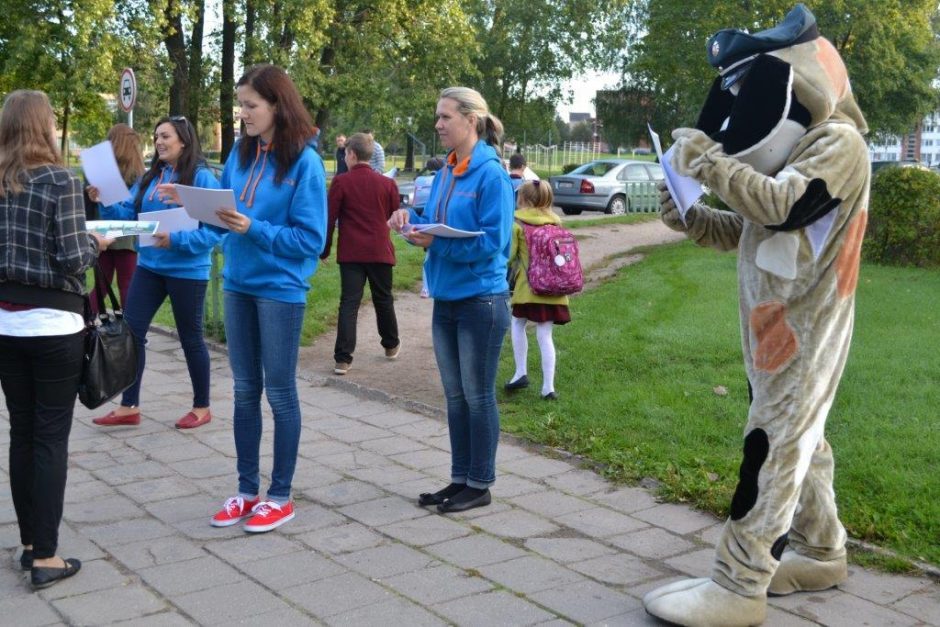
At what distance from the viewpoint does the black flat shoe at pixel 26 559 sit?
14.4ft

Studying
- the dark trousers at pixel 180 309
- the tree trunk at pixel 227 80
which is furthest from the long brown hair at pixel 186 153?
the tree trunk at pixel 227 80

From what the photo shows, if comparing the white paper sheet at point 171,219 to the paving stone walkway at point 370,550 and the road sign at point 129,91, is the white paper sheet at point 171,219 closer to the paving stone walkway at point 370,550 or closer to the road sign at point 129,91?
the paving stone walkway at point 370,550

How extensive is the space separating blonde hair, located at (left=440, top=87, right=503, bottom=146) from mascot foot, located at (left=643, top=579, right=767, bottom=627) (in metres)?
2.39

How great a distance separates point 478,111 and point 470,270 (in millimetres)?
772

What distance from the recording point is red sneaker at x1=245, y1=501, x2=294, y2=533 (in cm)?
488

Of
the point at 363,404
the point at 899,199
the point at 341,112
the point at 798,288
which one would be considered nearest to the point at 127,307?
the point at 363,404

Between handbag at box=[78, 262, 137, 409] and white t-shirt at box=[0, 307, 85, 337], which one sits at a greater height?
white t-shirt at box=[0, 307, 85, 337]

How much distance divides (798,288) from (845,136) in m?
0.54

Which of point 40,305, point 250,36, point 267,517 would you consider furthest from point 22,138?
point 250,36

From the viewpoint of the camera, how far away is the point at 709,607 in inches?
150

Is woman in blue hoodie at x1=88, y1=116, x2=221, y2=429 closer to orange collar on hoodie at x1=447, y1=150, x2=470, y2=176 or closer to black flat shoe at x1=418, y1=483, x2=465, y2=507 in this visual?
orange collar on hoodie at x1=447, y1=150, x2=470, y2=176

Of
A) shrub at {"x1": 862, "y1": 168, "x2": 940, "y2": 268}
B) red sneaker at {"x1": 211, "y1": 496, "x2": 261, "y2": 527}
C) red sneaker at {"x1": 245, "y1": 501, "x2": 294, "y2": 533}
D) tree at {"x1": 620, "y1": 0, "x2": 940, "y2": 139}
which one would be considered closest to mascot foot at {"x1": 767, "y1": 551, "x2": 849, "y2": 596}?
red sneaker at {"x1": 245, "y1": 501, "x2": 294, "y2": 533}

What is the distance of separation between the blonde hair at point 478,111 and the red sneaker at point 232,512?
208 cm

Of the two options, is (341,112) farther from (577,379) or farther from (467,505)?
(467,505)
